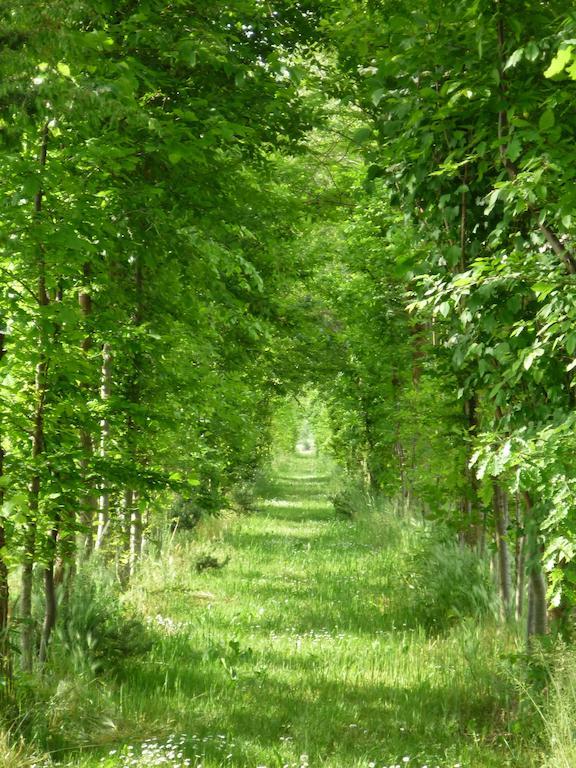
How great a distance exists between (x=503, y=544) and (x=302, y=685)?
6.16 feet

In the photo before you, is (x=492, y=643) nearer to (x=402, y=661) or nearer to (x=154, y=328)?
(x=402, y=661)

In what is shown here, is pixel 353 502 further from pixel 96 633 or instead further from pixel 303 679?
pixel 96 633

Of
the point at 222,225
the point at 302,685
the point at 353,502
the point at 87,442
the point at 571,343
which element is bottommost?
the point at 302,685

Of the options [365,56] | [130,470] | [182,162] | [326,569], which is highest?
[365,56]

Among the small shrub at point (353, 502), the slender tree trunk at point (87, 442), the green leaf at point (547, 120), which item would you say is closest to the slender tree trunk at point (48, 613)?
the slender tree trunk at point (87, 442)

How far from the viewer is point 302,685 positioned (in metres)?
6.30

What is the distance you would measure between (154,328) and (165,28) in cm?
247

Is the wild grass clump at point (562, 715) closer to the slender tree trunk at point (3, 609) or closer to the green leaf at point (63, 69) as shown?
the slender tree trunk at point (3, 609)

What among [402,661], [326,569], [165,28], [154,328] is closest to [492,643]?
[402,661]

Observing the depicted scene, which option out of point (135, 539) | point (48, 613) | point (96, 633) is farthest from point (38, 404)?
point (135, 539)

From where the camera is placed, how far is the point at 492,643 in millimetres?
6305

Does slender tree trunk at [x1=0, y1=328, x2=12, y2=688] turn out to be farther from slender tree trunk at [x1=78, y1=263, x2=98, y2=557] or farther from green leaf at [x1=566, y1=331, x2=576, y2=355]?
green leaf at [x1=566, y1=331, x2=576, y2=355]

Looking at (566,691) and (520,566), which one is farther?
(520,566)

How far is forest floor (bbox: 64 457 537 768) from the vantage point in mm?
4805
